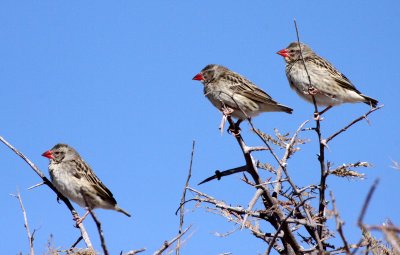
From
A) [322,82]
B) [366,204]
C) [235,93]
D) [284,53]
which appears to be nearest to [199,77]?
[235,93]

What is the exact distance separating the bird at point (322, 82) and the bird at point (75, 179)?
281cm

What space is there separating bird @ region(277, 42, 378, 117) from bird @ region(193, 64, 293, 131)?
0.45m

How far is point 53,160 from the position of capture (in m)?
7.68

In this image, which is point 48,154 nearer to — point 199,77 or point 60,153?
point 60,153

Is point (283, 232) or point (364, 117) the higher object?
point (364, 117)

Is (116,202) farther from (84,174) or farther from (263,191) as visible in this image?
(263,191)

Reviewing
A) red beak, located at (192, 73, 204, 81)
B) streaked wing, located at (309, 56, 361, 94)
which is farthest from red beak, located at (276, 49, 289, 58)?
red beak, located at (192, 73, 204, 81)

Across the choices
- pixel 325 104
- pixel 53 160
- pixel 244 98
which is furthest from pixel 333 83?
pixel 53 160

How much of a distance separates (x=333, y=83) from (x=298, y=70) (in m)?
0.54

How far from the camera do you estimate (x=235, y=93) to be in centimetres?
758

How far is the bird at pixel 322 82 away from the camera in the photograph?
7.73 metres

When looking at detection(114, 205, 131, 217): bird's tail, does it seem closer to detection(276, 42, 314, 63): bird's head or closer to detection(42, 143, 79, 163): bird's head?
detection(42, 143, 79, 163): bird's head

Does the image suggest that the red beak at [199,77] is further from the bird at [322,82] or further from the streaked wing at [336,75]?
the streaked wing at [336,75]

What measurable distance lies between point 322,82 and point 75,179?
3.42 metres
